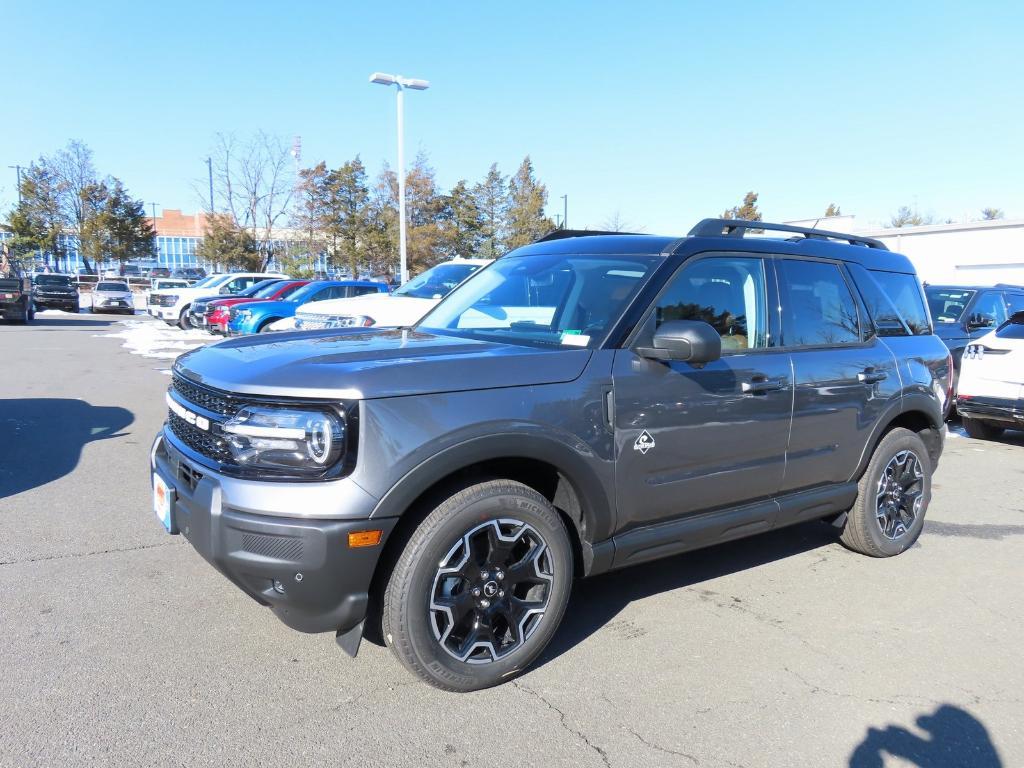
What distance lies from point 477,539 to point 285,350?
1199 mm

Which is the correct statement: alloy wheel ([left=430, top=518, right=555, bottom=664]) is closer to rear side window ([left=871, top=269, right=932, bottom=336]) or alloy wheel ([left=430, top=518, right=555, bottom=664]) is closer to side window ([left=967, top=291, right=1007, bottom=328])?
rear side window ([left=871, top=269, right=932, bottom=336])

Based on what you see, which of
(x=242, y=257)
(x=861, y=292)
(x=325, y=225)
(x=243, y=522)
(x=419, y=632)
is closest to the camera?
(x=243, y=522)

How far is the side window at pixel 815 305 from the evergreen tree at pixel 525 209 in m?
38.2

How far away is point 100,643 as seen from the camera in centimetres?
331

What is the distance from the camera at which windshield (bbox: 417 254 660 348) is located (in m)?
3.56

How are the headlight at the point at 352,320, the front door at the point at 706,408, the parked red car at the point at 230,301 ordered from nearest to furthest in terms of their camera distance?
the front door at the point at 706,408 → the headlight at the point at 352,320 → the parked red car at the point at 230,301

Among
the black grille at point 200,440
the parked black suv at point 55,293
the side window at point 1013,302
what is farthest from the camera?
the parked black suv at point 55,293

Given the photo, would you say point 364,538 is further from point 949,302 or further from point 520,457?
point 949,302

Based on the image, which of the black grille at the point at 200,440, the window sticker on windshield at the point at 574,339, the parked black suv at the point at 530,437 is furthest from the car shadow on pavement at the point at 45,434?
the window sticker on windshield at the point at 574,339

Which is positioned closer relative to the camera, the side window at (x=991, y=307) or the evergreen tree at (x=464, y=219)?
the side window at (x=991, y=307)

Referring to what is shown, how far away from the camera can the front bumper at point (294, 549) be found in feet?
8.65

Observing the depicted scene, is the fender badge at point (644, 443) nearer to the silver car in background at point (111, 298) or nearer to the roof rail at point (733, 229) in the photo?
the roof rail at point (733, 229)

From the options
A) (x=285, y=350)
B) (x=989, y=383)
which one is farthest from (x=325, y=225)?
(x=285, y=350)

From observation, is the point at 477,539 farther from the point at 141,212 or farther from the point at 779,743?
the point at 141,212
